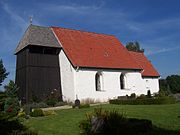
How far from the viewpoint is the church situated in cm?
3095

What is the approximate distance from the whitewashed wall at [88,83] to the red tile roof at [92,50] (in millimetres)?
753

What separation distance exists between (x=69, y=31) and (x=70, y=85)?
823 cm

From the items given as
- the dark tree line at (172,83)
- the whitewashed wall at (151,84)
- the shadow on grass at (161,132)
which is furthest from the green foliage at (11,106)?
the dark tree line at (172,83)

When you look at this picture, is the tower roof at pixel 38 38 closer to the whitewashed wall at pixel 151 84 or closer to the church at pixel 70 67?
the church at pixel 70 67

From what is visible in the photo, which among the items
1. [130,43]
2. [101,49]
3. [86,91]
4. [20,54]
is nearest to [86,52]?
[101,49]

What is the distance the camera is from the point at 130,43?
7450 cm

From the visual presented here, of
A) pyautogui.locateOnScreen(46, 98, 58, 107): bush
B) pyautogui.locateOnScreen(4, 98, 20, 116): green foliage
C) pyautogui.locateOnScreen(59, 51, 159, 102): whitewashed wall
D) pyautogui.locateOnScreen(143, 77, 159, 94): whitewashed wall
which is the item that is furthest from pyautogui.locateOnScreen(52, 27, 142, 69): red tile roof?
pyautogui.locateOnScreen(4, 98, 20, 116): green foliage

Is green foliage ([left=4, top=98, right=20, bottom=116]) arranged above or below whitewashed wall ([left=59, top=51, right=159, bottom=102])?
below

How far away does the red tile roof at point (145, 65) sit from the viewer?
4109 centimetres

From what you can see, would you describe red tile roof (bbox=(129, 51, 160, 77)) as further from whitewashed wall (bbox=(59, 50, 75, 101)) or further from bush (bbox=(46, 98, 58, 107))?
bush (bbox=(46, 98, 58, 107))

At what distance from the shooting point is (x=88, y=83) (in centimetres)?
3203

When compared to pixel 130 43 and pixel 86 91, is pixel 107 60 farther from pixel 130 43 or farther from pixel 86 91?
pixel 130 43

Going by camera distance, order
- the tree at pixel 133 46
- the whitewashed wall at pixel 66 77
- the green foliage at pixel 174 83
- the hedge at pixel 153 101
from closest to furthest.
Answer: the hedge at pixel 153 101
the whitewashed wall at pixel 66 77
the green foliage at pixel 174 83
the tree at pixel 133 46

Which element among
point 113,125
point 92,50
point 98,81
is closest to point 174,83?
point 98,81
